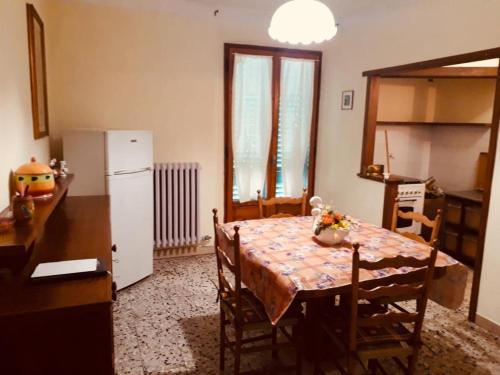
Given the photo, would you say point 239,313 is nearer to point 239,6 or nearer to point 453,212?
point 239,6

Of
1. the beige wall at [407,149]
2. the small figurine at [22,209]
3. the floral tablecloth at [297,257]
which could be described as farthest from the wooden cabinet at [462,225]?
the small figurine at [22,209]

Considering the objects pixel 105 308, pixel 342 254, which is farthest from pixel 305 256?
pixel 105 308

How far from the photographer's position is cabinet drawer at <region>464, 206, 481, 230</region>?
13.6 feet

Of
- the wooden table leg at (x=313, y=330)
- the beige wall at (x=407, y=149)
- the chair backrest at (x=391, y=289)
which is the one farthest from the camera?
the beige wall at (x=407, y=149)

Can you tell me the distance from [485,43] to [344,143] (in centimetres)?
184

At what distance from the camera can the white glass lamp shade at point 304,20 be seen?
2.17m

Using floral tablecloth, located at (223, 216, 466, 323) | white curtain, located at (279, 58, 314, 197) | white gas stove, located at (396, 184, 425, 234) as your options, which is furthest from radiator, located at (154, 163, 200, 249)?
white gas stove, located at (396, 184, 425, 234)

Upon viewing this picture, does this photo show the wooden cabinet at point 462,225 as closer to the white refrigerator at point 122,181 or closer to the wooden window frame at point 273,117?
the wooden window frame at point 273,117

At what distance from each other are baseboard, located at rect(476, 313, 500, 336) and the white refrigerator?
2780 millimetres

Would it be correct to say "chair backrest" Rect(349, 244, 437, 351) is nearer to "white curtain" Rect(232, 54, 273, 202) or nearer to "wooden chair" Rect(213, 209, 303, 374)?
"wooden chair" Rect(213, 209, 303, 374)

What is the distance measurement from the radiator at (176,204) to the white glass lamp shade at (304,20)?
217 centimetres

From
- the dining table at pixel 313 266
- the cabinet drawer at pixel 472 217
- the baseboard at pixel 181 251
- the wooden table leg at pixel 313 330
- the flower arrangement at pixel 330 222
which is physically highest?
the flower arrangement at pixel 330 222

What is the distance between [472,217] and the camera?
420cm

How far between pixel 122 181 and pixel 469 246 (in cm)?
359
